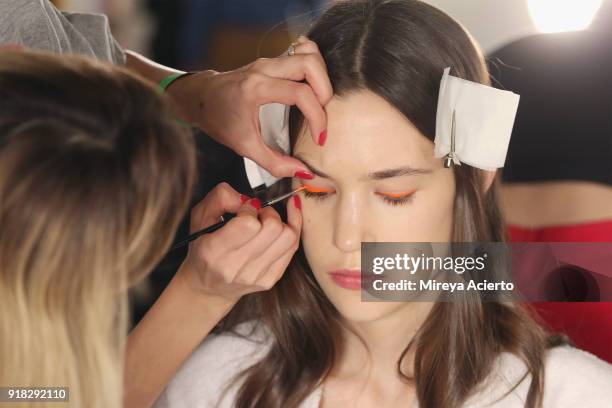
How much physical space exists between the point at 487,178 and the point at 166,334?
1.96 feet

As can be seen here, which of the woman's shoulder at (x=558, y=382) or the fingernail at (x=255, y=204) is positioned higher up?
the fingernail at (x=255, y=204)

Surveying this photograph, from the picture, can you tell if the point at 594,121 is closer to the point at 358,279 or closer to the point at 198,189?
the point at 358,279

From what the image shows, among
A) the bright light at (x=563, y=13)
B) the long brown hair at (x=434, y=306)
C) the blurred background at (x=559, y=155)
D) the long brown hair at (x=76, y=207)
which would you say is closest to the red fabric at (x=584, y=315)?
the blurred background at (x=559, y=155)

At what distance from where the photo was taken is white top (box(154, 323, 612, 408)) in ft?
3.96

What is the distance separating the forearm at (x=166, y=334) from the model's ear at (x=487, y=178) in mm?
485

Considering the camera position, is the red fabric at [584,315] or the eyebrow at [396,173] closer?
the eyebrow at [396,173]

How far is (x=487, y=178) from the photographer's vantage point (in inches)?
52.5

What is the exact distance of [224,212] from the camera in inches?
49.2

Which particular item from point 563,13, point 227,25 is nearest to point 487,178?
point 563,13

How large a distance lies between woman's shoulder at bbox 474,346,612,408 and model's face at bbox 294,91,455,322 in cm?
26

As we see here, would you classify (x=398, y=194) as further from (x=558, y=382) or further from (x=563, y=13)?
(x=563, y=13)

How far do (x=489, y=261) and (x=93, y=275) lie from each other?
0.77 m

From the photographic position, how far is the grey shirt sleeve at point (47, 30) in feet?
3.81

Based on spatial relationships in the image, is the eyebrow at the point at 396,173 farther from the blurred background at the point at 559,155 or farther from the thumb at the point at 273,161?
the blurred background at the point at 559,155
